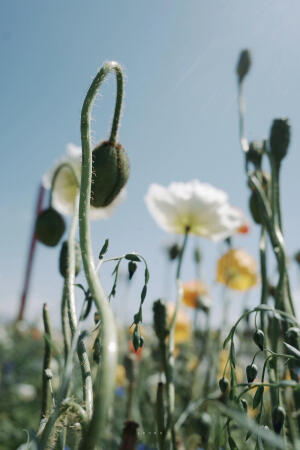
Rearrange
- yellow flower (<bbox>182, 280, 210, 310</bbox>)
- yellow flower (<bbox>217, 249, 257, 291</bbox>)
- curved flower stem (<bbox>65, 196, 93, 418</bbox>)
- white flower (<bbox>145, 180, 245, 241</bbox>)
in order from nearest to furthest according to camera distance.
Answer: curved flower stem (<bbox>65, 196, 93, 418</bbox>)
white flower (<bbox>145, 180, 245, 241</bbox>)
yellow flower (<bbox>217, 249, 257, 291</bbox>)
yellow flower (<bbox>182, 280, 210, 310</bbox>)

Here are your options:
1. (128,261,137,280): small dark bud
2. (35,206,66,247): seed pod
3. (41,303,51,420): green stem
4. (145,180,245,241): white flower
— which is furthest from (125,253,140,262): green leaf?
(145,180,245,241): white flower

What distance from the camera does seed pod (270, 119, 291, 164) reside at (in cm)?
79

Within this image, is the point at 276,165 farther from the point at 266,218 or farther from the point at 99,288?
the point at 99,288

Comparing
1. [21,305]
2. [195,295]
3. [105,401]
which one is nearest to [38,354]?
[21,305]

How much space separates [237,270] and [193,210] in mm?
524

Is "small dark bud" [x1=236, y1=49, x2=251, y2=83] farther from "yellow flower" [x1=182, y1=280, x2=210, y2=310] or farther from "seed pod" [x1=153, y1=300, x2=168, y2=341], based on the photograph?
"yellow flower" [x1=182, y1=280, x2=210, y2=310]

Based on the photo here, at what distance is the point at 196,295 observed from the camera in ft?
6.45

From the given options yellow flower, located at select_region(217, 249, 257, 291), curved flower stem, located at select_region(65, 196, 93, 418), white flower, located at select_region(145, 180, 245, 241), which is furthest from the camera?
yellow flower, located at select_region(217, 249, 257, 291)

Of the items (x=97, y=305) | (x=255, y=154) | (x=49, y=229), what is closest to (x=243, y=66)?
(x=255, y=154)

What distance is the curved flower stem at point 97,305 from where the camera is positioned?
0.92 ft

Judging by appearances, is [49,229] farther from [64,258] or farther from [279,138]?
[279,138]

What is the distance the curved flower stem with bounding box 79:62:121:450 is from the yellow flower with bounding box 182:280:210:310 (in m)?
1.42

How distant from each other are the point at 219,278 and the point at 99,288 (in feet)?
4.42

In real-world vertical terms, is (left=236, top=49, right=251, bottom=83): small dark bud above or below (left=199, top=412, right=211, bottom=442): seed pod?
above
